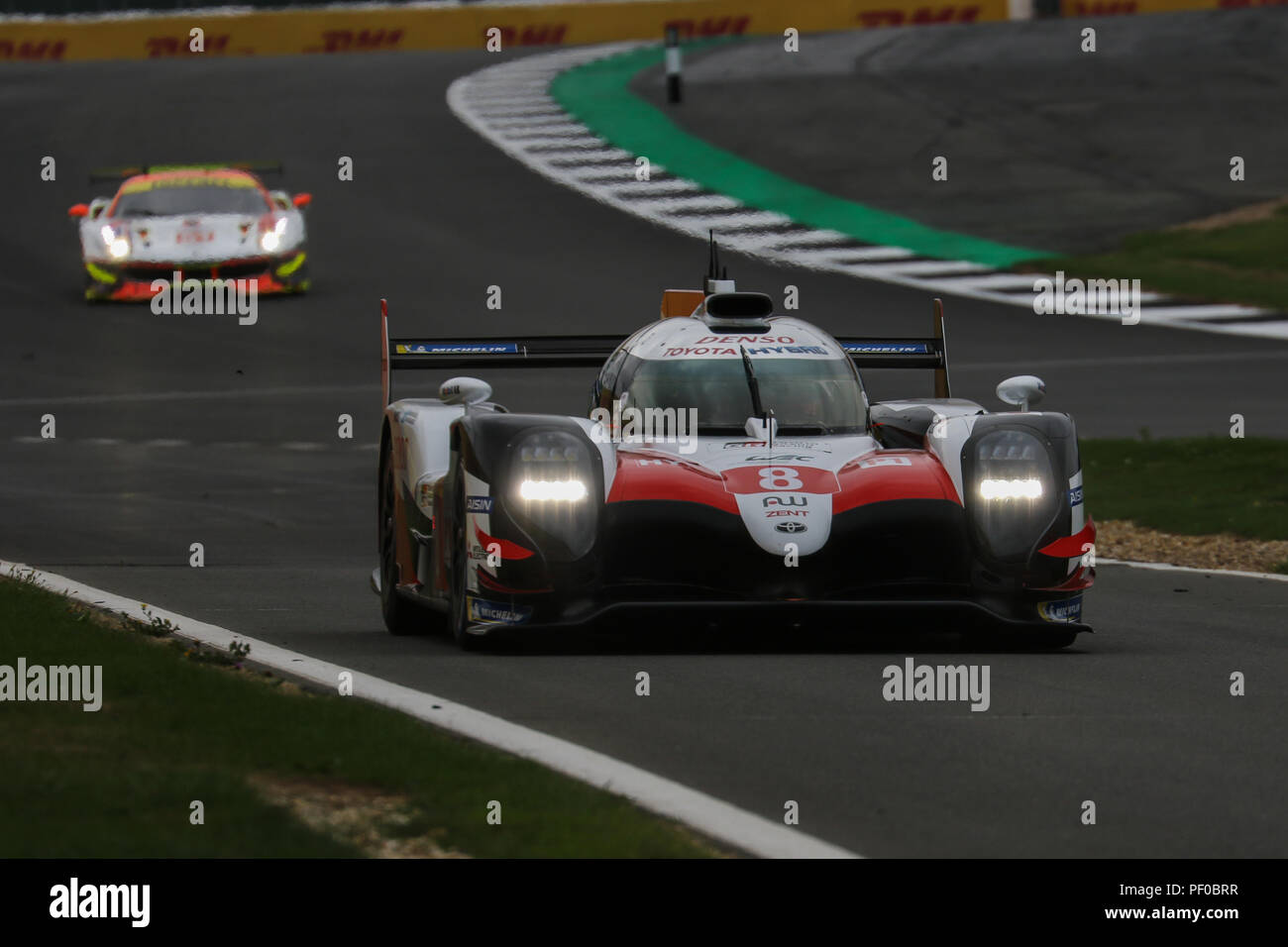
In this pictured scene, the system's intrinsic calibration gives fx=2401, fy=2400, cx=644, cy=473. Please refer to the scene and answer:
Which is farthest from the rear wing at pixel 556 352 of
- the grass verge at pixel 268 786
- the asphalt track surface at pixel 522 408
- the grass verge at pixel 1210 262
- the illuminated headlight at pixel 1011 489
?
the grass verge at pixel 1210 262

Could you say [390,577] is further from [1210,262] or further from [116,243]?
[1210,262]

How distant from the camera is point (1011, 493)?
8750mm

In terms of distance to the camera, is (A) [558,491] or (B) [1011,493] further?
(B) [1011,493]

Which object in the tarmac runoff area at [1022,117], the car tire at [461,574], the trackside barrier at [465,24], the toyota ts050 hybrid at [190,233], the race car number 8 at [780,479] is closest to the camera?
the race car number 8 at [780,479]

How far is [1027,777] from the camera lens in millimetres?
6270

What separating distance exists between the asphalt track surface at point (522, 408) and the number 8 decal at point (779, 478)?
1.93ft

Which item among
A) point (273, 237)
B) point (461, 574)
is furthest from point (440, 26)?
point (461, 574)

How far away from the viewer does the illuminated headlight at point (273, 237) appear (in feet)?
83.0

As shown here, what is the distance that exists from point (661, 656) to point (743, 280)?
1717 centimetres

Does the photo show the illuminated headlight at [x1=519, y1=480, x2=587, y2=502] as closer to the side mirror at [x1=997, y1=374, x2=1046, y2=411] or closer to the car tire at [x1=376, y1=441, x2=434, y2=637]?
the car tire at [x1=376, y1=441, x2=434, y2=637]

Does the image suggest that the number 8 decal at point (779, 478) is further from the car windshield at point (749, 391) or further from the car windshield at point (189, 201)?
the car windshield at point (189, 201)

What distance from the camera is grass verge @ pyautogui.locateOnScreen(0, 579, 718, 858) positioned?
520 cm

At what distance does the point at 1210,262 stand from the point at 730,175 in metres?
6.95
